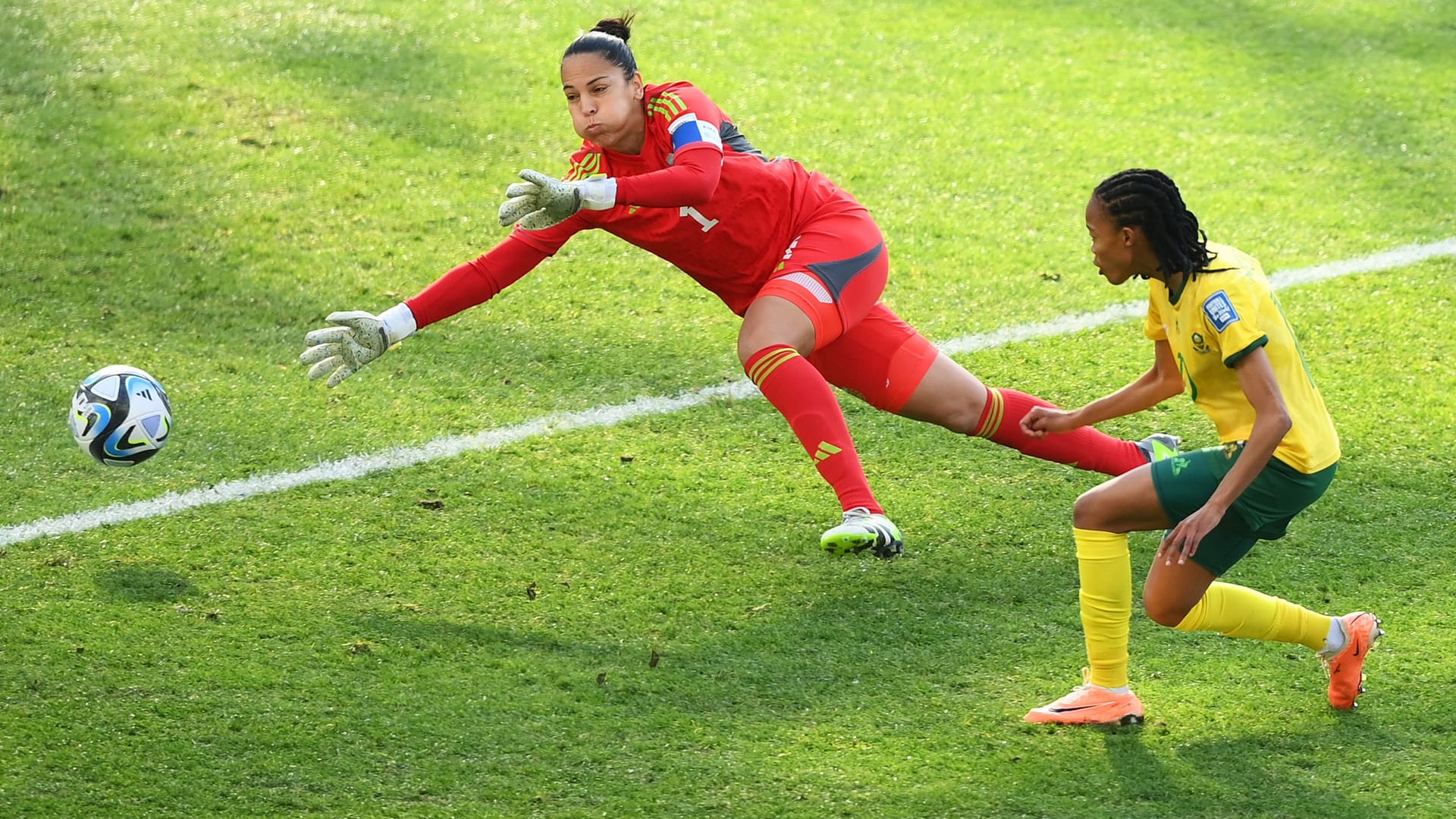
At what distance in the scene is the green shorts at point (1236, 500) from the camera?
343cm

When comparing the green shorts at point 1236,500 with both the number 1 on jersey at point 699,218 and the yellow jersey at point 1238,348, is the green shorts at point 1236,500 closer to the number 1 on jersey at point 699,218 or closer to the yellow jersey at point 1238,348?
the yellow jersey at point 1238,348

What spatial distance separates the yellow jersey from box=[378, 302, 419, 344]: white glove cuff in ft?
7.25

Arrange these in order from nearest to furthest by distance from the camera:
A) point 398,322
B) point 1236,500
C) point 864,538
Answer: point 1236,500 < point 864,538 < point 398,322

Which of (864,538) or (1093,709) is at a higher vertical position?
(864,538)

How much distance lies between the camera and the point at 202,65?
835 centimetres

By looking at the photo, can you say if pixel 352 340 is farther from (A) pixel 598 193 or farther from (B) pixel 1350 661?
(B) pixel 1350 661

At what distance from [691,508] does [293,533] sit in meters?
1.19

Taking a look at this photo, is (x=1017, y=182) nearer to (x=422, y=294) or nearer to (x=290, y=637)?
(x=422, y=294)

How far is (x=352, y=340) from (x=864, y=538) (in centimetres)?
167

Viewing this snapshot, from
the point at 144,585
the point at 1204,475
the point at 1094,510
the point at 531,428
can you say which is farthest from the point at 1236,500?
the point at 144,585

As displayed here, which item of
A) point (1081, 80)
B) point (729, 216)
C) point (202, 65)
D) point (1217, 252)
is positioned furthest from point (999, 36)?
point (1217, 252)

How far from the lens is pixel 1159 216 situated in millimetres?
3422

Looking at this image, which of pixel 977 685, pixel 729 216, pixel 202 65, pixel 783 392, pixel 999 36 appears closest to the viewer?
pixel 977 685

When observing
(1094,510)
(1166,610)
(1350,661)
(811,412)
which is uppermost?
(811,412)
